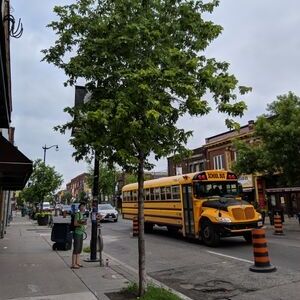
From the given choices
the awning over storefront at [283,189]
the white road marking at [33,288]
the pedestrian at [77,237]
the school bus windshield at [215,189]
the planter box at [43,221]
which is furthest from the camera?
the awning over storefront at [283,189]

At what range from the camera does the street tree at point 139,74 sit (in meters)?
7.55

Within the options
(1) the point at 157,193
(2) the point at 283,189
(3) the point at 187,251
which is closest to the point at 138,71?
(3) the point at 187,251

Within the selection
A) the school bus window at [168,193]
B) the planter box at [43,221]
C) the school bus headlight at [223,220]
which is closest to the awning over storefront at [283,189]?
the school bus window at [168,193]

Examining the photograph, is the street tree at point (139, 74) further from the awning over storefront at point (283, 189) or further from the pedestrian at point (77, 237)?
the awning over storefront at point (283, 189)

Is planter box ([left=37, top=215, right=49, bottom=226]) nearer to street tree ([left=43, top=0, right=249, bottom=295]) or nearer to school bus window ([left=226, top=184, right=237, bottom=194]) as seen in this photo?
school bus window ([left=226, top=184, right=237, bottom=194])

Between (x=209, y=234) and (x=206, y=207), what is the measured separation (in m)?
1.12

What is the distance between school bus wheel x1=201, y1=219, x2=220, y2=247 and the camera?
15953mm

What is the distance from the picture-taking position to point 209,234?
16.2 m

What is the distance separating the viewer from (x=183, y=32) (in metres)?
8.40

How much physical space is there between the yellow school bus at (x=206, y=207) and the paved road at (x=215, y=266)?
2.17ft

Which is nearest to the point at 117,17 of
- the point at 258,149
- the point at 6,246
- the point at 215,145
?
the point at 6,246

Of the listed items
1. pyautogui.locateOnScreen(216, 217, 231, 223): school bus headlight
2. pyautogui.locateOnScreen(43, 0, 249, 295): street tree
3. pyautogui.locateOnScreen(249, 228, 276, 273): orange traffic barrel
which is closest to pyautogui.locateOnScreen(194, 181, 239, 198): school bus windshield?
pyautogui.locateOnScreen(216, 217, 231, 223): school bus headlight

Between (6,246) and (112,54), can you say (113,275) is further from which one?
(6,246)

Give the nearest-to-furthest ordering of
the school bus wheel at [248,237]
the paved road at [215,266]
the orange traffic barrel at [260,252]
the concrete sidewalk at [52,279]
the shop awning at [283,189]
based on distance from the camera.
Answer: the concrete sidewalk at [52,279]
the paved road at [215,266]
the orange traffic barrel at [260,252]
the school bus wheel at [248,237]
the shop awning at [283,189]
